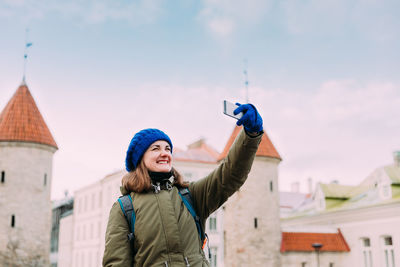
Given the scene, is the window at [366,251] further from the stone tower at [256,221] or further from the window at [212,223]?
the window at [212,223]

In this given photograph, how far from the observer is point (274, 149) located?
2416cm

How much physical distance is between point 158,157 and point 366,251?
21672 millimetres

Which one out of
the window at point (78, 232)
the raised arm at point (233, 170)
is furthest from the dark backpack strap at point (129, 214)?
the window at point (78, 232)

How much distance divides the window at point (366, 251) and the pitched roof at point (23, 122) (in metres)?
14.6

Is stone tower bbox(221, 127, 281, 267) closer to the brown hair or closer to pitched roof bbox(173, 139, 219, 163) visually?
pitched roof bbox(173, 139, 219, 163)

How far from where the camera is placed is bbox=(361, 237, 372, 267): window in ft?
72.7

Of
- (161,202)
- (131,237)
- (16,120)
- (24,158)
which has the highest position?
(16,120)

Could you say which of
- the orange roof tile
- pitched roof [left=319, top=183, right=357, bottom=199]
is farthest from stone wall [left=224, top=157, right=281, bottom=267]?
pitched roof [left=319, top=183, right=357, bottom=199]

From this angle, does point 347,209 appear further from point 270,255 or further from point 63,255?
point 63,255

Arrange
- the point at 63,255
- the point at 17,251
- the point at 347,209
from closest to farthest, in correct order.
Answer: the point at 17,251 → the point at 347,209 → the point at 63,255

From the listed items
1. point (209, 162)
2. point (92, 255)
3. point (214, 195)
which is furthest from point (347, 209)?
point (214, 195)

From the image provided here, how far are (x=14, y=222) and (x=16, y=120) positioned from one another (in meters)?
4.55

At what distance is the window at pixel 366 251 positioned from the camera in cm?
2217

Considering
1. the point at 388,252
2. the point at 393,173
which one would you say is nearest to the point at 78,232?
the point at 388,252
